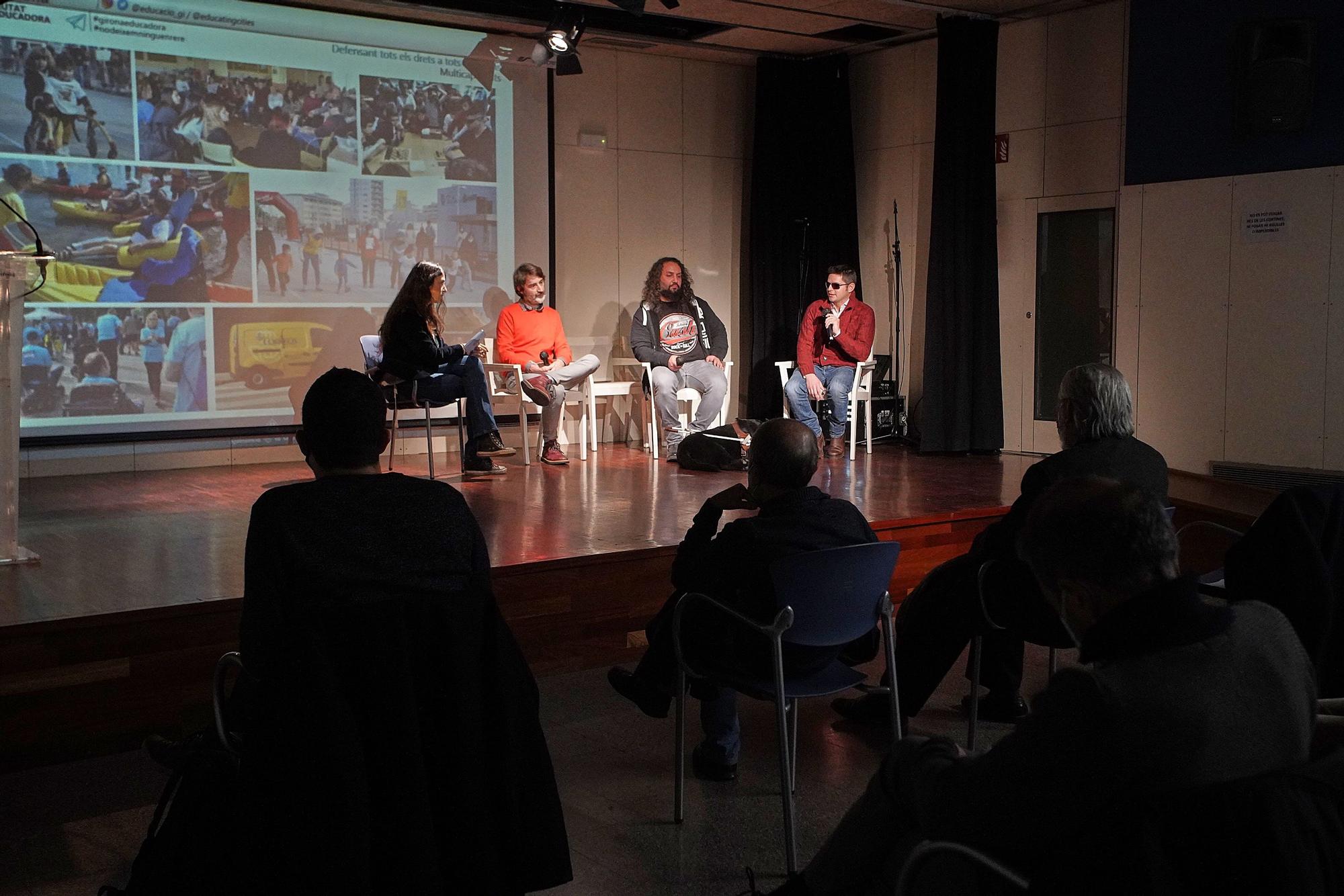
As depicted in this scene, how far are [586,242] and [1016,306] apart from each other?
288 cm

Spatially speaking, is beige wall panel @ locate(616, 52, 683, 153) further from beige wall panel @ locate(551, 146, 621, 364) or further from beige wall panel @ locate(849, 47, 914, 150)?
beige wall panel @ locate(849, 47, 914, 150)

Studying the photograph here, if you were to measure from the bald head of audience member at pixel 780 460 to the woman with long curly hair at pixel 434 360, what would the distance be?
3688 millimetres

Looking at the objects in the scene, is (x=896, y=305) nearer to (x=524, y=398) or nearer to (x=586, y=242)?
(x=586, y=242)

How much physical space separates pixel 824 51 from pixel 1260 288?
3.47 meters

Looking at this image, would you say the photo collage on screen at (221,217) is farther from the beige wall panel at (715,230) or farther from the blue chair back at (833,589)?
the blue chair back at (833,589)

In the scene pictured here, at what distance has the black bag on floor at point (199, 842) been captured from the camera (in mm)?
1938

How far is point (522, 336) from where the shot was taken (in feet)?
24.3

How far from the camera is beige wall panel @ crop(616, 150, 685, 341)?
8.49 metres

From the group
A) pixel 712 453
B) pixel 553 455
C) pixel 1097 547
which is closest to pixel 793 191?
pixel 712 453

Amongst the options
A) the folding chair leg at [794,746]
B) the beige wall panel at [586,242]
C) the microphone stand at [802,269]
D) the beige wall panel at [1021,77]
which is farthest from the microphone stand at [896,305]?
the folding chair leg at [794,746]

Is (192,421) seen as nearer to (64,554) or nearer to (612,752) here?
(64,554)

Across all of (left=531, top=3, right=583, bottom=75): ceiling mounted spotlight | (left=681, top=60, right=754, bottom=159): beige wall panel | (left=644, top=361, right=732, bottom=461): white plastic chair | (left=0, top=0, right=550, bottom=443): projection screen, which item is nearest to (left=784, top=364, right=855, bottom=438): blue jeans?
(left=644, top=361, right=732, bottom=461): white plastic chair

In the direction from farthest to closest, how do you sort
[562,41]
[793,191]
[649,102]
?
1. [793,191]
2. [649,102]
3. [562,41]

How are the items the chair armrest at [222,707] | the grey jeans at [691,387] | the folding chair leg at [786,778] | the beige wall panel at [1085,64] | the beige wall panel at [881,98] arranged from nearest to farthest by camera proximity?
the chair armrest at [222,707] → the folding chair leg at [786,778] → the beige wall panel at [1085,64] → the grey jeans at [691,387] → the beige wall panel at [881,98]
